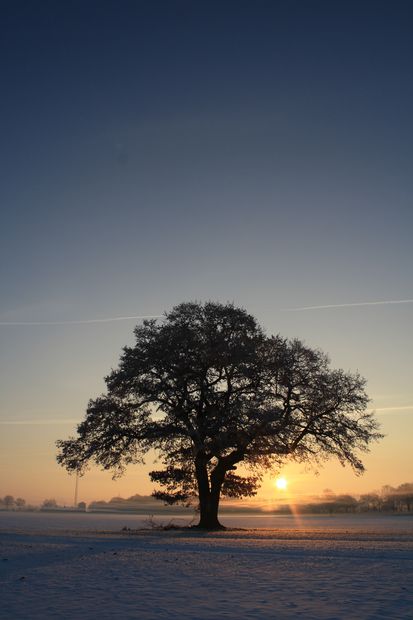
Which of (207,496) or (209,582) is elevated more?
(207,496)

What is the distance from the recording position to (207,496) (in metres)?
38.1

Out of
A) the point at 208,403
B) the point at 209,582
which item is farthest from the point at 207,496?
the point at 209,582

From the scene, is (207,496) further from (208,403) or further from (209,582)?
(209,582)

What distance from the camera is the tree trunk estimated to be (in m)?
37.7

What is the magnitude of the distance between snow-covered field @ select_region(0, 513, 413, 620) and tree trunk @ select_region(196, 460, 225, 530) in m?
16.5

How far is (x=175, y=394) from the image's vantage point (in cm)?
3788

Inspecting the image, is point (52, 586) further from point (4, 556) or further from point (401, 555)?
point (401, 555)

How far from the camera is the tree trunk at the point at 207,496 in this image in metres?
37.7

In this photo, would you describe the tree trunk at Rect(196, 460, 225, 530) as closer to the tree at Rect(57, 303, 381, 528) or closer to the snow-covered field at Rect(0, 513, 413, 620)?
the tree at Rect(57, 303, 381, 528)

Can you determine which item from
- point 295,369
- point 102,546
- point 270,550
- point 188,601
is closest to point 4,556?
point 102,546

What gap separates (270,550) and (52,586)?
9.90 meters

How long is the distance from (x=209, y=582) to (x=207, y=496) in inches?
1015

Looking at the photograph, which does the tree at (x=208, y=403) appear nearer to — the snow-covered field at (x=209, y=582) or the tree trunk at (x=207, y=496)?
the tree trunk at (x=207, y=496)

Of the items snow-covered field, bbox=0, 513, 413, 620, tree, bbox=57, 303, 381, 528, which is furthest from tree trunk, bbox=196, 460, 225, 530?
snow-covered field, bbox=0, 513, 413, 620
